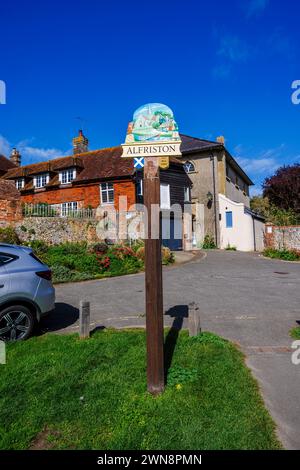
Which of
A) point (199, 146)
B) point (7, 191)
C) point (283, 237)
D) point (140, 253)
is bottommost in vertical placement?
point (140, 253)

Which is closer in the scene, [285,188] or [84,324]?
[84,324]

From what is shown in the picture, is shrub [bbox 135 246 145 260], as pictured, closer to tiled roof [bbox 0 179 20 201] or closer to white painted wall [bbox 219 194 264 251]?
tiled roof [bbox 0 179 20 201]

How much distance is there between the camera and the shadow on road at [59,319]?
6253 millimetres

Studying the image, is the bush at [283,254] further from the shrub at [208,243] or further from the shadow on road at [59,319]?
the shadow on road at [59,319]

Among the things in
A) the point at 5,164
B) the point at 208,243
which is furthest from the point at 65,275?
the point at 5,164

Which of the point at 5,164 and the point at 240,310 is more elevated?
the point at 5,164

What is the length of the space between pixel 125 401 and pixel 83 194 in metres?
22.6

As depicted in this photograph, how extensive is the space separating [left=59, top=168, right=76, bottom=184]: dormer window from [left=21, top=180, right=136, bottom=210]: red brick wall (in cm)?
75

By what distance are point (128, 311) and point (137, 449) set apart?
16.0 feet

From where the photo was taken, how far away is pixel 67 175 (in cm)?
2600

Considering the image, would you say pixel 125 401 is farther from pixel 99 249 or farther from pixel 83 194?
pixel 83 194

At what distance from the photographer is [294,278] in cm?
1265

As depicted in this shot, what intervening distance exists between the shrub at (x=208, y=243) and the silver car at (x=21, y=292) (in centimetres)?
2171

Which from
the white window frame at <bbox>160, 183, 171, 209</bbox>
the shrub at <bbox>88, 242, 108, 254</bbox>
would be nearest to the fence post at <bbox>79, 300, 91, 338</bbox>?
the shrub at <bbox>88, 242, 108, 254</bbox>
